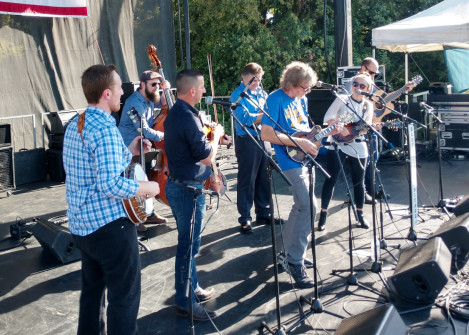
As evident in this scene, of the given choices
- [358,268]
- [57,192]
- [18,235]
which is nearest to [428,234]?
[358,268]

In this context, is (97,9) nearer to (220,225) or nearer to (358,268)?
(220,225)

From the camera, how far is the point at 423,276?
3.65 metres

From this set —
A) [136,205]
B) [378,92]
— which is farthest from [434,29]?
[136,205]

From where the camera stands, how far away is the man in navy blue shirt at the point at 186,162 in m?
3.50

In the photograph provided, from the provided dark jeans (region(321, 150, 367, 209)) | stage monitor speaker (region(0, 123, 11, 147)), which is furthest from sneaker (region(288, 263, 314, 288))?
stage monitor speaker (region(0, 123, 11, 147))

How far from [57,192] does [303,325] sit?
5441mm

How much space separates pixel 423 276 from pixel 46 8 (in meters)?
7.77

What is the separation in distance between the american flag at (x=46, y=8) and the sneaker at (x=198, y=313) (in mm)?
6552

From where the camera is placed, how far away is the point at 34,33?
8.88 m

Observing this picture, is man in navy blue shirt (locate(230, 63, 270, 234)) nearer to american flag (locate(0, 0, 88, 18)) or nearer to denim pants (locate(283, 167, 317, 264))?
denim pants (locate(283, 167, 317, 264))

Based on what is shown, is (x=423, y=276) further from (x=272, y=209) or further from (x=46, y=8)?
(x=46, y=8)

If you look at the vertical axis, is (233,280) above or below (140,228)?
below

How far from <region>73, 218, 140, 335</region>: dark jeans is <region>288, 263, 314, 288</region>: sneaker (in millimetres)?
1722

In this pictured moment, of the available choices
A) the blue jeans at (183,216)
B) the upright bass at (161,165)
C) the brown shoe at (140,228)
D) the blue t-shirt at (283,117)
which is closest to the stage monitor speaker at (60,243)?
the brown shoe at (140,228)
